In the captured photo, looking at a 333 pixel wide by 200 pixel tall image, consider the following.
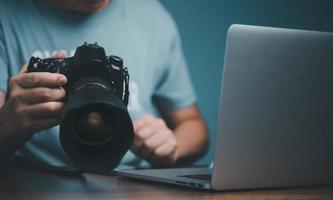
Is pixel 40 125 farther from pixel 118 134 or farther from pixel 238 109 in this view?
pixel 238 109

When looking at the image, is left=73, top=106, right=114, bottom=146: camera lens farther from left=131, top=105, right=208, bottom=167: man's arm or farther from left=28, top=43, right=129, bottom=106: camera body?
left=131, top=105, right=208, bottom=167: man's arm

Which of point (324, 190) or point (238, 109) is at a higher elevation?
point (238, 109)

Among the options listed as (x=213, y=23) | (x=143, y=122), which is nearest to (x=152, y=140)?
(x=143, y=122)

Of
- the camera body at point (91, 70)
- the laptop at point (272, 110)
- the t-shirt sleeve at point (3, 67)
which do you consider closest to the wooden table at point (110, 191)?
the laptop at point (272, 110)

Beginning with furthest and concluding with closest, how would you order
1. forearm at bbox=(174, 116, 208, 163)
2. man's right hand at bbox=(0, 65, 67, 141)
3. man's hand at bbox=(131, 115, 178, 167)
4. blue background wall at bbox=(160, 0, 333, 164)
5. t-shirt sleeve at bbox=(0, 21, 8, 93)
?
blue background wall at bbox=(160, 0, 333, 164), forearm at bbox=(174, 116, 208, 163), t-shirt sleeve at bbox=(0, 21, 8, 93), man's hand at bbox=(131, 115, 178, 167), man's right hand at bbox=(0, 65, 67, 141)

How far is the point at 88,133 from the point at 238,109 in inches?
6.9

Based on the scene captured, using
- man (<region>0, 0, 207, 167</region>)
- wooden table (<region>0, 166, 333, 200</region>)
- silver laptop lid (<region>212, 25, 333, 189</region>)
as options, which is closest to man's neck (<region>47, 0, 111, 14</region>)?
man (<region>0, 0, 207, 167</region>)

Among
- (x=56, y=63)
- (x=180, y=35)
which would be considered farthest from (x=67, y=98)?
(x=180, y=35)

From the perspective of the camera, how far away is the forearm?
1.27 meters

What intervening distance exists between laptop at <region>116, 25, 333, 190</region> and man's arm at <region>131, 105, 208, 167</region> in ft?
0.80

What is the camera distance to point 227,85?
66cm

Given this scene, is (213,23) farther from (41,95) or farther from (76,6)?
(41,95)

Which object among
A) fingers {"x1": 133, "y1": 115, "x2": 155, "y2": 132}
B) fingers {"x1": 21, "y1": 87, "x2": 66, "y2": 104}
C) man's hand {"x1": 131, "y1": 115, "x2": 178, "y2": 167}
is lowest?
man's hand {"x1": 131, "y1": 115, "x2": 178, "y2": 167}

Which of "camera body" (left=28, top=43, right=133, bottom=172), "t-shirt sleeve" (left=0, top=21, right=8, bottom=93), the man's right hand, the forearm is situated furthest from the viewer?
the forearm
